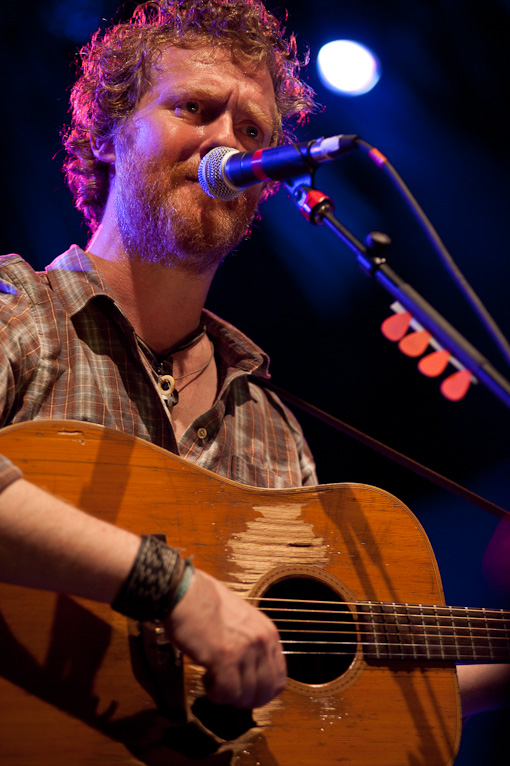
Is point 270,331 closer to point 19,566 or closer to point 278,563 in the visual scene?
point 278,563

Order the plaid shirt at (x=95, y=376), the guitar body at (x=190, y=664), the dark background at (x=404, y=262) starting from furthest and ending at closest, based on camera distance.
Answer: the dark background at (x=404, y=262), the plaid shirt at (x=95, y=376), the guitar body at (x=190, y=664)

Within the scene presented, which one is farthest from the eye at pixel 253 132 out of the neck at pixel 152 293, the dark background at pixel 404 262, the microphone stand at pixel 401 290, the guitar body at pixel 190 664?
the guitar body at pixel 190 664

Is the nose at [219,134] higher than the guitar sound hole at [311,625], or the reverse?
the nose at [219,134]

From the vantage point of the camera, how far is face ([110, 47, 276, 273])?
232 cm

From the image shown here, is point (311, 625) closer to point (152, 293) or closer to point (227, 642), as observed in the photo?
point (227, 642)

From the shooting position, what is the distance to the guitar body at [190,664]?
51.5 inches

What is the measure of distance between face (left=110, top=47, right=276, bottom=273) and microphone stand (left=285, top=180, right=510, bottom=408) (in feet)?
3.03

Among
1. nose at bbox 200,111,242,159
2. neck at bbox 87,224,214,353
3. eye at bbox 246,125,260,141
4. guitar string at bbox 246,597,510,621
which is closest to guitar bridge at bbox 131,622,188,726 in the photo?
guitar string at bbox 246,597,510,621

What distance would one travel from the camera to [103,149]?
275cm

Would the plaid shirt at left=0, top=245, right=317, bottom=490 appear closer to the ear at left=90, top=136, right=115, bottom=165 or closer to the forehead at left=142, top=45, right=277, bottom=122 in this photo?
the ear at left=90, top=136, right=115, bottom=165

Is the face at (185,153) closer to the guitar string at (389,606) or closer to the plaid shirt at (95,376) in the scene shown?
the plaid shirt at (95,376)

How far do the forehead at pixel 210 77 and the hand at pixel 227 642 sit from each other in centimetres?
195

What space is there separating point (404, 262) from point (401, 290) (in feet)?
8.08

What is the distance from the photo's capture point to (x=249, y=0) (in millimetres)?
3043
